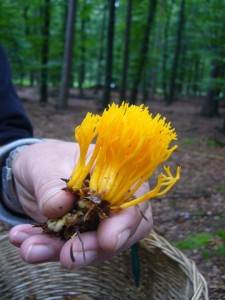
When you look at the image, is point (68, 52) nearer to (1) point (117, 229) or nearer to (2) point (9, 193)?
(2) point (9, 193)

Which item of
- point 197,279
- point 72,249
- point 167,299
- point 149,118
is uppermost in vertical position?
point 149,118

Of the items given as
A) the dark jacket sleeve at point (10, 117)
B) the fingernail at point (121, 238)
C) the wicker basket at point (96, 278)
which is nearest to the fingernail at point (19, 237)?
the fingernail at point (121, 238)

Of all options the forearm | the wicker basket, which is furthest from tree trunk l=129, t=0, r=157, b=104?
the forearm

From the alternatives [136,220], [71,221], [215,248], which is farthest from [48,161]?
[215,248]

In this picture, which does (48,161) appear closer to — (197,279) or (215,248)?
(197,279)

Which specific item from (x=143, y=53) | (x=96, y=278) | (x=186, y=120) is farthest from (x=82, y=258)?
(x=143, y=53)
